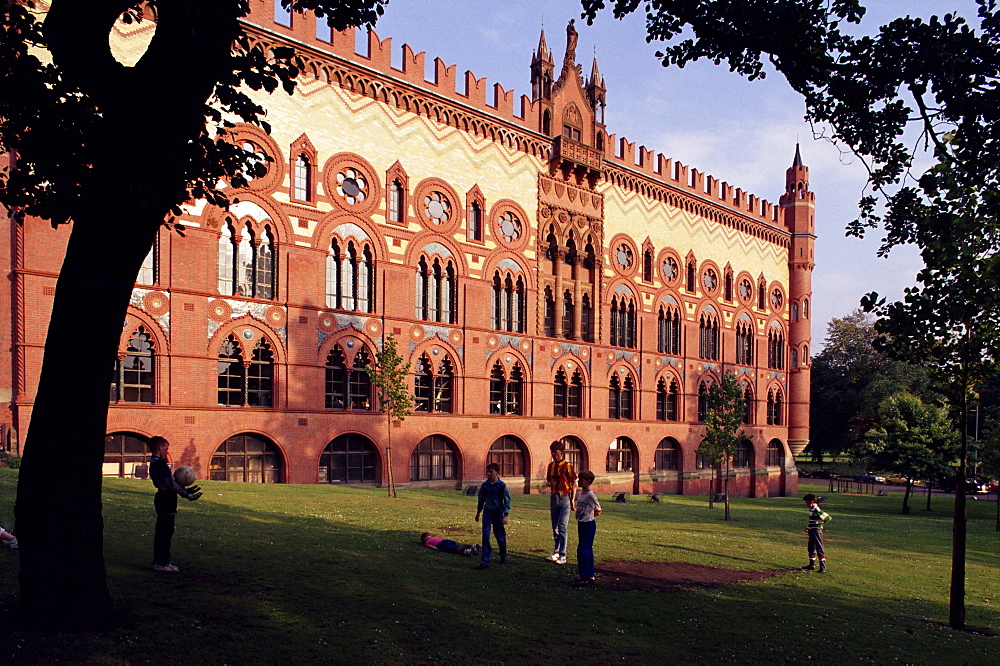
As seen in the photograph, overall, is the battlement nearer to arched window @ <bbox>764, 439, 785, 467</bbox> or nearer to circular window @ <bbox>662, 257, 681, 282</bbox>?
circular window @ <bbox>662, 257, 681, 282</bbox>

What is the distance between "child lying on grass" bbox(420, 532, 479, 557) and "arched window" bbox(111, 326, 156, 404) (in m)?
16.1

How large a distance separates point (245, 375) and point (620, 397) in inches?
901

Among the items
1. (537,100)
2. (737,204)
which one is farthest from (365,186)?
(737,204)

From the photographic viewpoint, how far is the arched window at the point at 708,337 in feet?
170

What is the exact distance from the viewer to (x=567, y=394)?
42.9m

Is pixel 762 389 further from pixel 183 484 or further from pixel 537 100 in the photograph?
pixel 183 484

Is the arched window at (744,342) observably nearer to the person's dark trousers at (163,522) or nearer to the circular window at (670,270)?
the circular window at (670,270)

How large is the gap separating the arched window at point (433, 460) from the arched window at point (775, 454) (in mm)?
→ 29400

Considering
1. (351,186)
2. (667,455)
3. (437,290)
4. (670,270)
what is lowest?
(667,455)

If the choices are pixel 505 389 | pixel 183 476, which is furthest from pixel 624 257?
pixel 183 476

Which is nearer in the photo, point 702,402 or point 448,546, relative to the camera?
point 448,546

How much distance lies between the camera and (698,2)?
9469mm

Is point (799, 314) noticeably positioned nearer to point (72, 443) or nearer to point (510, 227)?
point (510, 227)

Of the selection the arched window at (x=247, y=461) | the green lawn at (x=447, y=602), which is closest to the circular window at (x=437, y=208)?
the arched window at (x=247, y=461)
